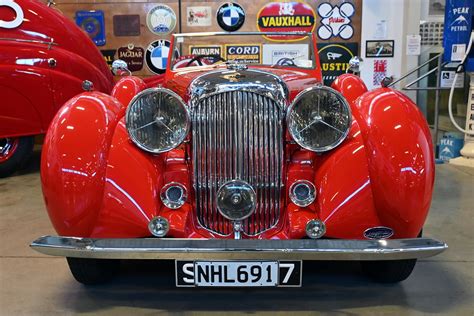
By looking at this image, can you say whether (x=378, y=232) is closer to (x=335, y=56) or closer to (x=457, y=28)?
(x=457, y=28)

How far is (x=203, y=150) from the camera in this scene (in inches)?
93.0

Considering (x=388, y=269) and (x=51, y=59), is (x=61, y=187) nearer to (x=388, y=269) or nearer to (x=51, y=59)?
(x=388, y=269)

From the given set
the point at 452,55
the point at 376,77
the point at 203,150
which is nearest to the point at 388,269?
the point at 203,150

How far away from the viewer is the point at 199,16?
23.5ft

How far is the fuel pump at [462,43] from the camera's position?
18.3ft

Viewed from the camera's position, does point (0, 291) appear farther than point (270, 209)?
Yes

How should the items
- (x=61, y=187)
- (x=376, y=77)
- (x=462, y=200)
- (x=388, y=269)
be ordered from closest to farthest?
(x=61, y=187) → (x=388, y=269) → (x=462, y=200) → (x=376, y=77)

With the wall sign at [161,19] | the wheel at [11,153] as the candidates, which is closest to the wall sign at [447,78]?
the wall sign at [161,19]

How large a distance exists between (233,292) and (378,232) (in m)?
0.79

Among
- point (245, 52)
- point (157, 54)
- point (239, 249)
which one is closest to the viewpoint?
point (239, 249)

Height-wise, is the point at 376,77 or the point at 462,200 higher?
the point at 376,77

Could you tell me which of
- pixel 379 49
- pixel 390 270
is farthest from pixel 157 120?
pixel 379 49

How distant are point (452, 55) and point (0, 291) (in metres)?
5.23

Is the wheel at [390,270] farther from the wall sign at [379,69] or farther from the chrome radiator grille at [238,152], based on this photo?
the wall sign at [379,69]
